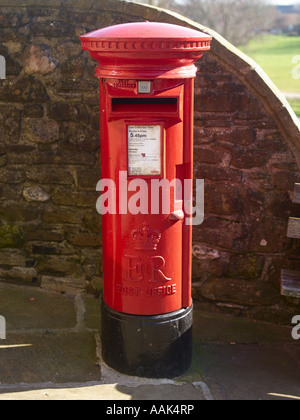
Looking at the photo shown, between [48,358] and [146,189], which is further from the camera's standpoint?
[48,358]

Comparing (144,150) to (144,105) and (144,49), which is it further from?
(144,49)

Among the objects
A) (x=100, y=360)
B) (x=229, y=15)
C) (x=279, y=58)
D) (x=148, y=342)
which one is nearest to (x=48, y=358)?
(x=100, y=360)

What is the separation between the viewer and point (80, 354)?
11.9 ft

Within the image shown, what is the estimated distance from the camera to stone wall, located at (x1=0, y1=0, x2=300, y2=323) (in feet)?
12.5

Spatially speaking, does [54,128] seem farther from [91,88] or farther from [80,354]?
[80,354]

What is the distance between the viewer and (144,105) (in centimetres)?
294

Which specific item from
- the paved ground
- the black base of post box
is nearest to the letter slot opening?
the black base of post box

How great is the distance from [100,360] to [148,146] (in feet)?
4.60

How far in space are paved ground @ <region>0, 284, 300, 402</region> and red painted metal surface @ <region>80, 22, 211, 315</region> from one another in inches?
17.7

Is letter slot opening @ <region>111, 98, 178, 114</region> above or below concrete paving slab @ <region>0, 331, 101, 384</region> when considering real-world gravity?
above
